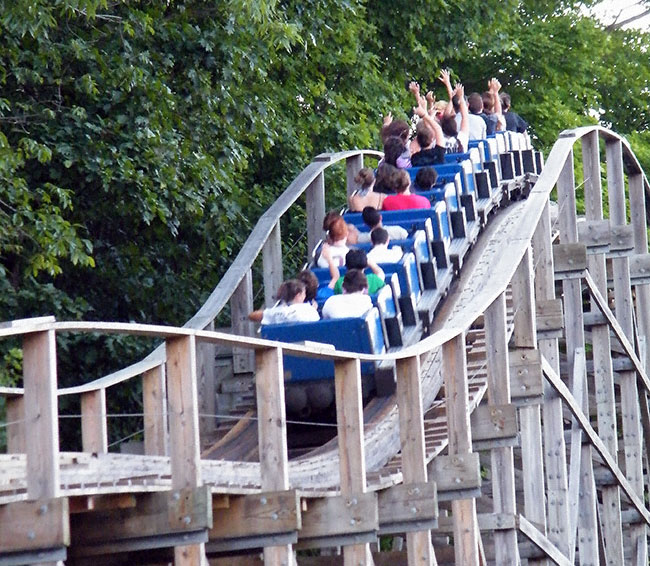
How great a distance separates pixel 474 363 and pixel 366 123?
807 cm

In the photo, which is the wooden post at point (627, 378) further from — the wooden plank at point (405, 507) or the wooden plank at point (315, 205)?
the wooden plank at point (405, 507)

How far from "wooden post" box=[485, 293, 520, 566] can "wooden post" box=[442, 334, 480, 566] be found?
0.89 meters

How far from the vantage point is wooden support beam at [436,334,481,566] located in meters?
9.16

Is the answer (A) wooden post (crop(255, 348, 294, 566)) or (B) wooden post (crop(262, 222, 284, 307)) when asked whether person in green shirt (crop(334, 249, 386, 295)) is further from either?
(A) wooden post (crop(255, 348, 294, 566))

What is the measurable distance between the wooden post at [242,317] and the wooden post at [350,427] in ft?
12.1

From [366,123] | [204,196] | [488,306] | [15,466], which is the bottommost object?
[15,466]

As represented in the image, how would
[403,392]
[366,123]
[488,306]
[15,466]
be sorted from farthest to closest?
[366,123] → [488,306] → [403,392] → [15,466]

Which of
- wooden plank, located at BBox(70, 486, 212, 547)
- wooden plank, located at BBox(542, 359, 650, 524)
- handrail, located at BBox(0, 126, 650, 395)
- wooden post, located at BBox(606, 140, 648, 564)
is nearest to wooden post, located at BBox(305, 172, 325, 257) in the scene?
handrail, located at BBox(0, 126, 650, 395)

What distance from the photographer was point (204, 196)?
45.5 feet

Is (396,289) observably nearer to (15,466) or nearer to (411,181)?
(411,181)

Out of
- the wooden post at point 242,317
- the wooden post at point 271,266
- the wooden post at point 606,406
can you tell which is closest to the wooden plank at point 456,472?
the wooden post at point 242,317

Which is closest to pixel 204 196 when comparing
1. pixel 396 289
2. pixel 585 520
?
pixel 396 289

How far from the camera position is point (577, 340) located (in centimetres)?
1330

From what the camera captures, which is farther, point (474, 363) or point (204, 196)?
point (204, 196)
